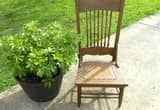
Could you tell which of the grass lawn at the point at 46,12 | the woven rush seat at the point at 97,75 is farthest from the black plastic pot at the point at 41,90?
the grass lawn at the point at 46,12

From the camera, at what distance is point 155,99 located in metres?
2.98

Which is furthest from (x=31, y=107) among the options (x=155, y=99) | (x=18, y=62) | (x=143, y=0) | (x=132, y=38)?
(x=143, y=0)

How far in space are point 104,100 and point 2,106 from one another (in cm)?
114

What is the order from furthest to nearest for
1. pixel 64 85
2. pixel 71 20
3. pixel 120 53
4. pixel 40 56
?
1. pixel 71 20
2. pixel 120 53
3. pixel 64 85
4. pixel 40 56

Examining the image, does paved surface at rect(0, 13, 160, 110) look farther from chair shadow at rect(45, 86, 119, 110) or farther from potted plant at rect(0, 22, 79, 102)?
potted plant at rect(0, 22, 79, 102)

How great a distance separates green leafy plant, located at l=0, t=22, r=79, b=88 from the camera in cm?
251

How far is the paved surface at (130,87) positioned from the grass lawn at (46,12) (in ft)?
2.71

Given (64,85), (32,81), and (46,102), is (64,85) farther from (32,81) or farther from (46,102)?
(32,81)

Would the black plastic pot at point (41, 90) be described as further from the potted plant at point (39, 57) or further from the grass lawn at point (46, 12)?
the grass lawn at point (46, 12)

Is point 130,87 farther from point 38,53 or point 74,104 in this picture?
point 38,53

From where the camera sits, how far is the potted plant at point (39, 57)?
2.52 m

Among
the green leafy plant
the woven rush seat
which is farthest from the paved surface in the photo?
the green leafy plant

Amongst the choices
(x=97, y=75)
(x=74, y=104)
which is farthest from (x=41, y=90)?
(x=97, y=75)

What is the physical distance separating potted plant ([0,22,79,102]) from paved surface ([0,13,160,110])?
20 centimetres
